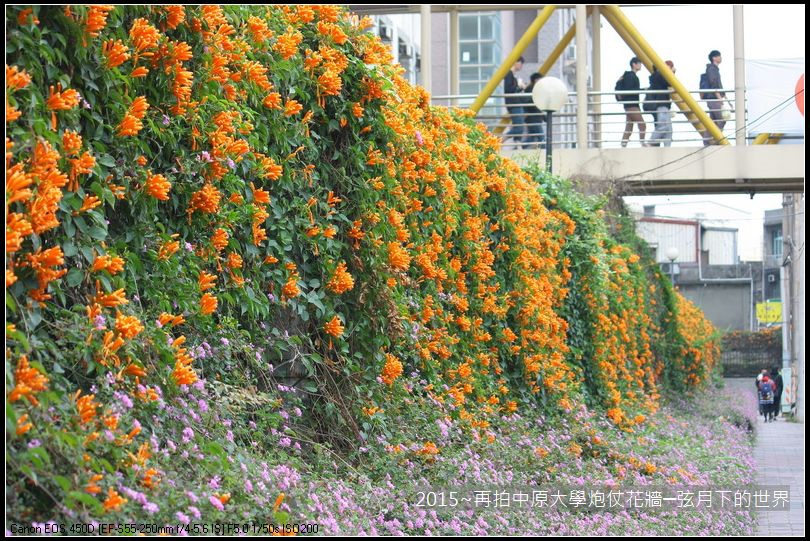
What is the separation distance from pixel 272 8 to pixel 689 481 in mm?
4952

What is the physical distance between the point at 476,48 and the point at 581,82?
17638 millimetres

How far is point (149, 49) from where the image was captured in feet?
13.1

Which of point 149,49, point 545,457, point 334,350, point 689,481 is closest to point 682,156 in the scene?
point 689,481

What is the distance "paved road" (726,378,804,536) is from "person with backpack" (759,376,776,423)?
3.79ft

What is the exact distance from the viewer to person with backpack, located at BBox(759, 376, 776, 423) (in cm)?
2664

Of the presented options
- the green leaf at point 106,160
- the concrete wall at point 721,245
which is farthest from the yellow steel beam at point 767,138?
the concrete wall at point 721,245

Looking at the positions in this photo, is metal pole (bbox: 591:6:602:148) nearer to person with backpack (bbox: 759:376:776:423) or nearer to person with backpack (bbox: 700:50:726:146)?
person with backpack (bbox: 700:50:726:146)

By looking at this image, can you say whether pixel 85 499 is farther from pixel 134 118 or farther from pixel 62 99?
pixel 134 118

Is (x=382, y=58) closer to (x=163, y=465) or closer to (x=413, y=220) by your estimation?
(x=413, y=220)

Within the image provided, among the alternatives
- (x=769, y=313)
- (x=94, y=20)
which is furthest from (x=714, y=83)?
A: (x=769, y=313)

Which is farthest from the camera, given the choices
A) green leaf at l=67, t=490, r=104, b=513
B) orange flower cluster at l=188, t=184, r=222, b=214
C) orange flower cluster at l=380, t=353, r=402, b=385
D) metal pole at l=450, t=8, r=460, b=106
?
metal pole at l=450, t=8, r=460, b=106

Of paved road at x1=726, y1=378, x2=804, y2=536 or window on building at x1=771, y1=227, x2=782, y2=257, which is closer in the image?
paved road at x1=726, y1=378, x2=804, y2=536

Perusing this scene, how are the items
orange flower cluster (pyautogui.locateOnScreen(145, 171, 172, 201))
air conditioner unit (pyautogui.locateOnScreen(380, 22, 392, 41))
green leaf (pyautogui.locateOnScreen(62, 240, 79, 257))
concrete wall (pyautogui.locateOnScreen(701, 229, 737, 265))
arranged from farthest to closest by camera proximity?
concrete wall (pyautogui.locateOnScreen(701, 229, 737, 265)) < air conditioner unit (pyautogui.locateOnScreen(380, 22, 392, 41)) < orange flower cluster (pyautogui.locateOnScreen(145, 171, 172, 201)) < green leaf (pyautogui.locateOnScreen(62, 240, 79, 257))

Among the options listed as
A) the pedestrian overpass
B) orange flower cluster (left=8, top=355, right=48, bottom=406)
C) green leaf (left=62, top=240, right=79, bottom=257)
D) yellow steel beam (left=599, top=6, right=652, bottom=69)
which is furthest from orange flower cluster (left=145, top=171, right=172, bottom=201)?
yellow steel beam (left=599, top=6, right=652, bottom=69)
